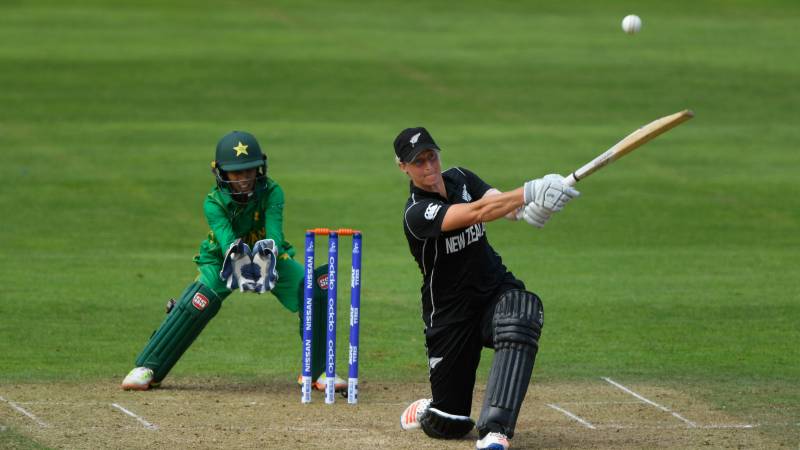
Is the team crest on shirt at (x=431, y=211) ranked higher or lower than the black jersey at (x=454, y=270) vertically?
higher

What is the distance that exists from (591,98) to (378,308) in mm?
12306

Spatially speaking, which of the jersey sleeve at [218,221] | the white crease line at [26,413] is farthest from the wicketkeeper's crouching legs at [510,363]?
the white crease line at [26,413]

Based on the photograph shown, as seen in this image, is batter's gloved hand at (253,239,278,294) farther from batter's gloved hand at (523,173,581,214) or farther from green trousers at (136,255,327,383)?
batter's gloved hand at (523,173,581,214)

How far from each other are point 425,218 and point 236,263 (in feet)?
5.49

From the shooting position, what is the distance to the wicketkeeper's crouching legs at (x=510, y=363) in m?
7.36

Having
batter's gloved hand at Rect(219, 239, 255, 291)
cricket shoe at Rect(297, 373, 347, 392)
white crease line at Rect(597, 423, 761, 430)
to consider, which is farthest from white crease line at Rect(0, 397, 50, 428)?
white crease line at Rect(597, 423, 761, 430)

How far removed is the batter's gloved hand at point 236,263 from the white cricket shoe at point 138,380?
835 millimetres

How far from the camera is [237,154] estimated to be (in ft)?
29.2

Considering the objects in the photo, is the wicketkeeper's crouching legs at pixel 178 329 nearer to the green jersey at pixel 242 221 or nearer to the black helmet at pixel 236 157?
the green jersey at pixel 242 221

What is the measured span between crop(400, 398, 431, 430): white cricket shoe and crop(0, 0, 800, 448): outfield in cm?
15

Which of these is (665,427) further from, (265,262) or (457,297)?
(265,262)

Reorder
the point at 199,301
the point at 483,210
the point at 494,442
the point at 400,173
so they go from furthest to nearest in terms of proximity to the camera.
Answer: the point at 400,173 → the point at 199,301 → the point at 483,210 → the point at 494,442

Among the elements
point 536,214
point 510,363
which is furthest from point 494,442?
point 536,214

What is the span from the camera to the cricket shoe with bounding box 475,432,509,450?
7273 millimetres
